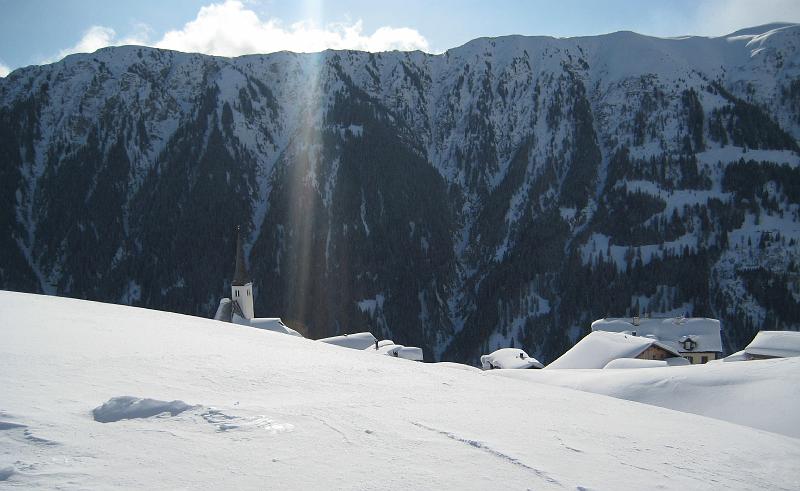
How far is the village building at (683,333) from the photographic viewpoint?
58781 mm

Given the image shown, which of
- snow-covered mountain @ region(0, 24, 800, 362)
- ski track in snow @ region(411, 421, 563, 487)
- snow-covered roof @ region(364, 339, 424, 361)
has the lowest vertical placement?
snow-covered roof @ region(364, 339, 424, 361)

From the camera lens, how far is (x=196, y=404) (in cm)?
676

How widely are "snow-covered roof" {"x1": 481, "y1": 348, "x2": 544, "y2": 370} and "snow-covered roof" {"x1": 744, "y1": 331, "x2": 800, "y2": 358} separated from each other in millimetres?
16191

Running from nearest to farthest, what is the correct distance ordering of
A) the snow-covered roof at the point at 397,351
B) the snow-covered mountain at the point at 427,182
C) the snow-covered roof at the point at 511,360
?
the snow-covered roof at the point at 511,360 < the snow-covered roof at the point at 397,351 < the snow-covered mountain at the point at 427,182

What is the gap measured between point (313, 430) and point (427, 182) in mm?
138677

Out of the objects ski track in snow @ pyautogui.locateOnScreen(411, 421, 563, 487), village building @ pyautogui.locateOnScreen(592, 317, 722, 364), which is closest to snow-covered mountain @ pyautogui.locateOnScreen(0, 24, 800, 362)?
village building @ pyautogui.locateOnScreen(592, 317, 722, 364)

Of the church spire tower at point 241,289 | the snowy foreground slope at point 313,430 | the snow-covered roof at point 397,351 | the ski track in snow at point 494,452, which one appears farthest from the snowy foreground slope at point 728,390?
the church spire tower at point 241,289

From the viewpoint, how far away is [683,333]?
60688 millimetres

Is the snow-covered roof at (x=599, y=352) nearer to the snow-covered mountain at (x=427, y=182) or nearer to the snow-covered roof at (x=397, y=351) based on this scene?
the snow-covered roof at (x=397, y=351)

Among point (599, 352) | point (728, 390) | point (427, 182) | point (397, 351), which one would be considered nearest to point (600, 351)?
point (599, 352)

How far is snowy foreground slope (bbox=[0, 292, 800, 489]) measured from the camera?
492 centimetres

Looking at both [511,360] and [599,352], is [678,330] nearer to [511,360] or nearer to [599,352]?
[511,360]

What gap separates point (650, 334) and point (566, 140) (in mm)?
84857

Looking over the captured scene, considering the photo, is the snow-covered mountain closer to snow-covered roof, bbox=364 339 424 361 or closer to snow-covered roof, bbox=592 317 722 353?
snow-covered roof, bbox=592 317 722 353
